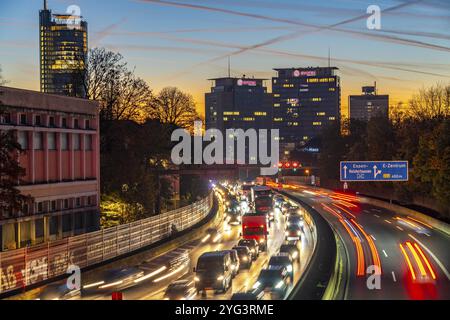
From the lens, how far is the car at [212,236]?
49.3 meters

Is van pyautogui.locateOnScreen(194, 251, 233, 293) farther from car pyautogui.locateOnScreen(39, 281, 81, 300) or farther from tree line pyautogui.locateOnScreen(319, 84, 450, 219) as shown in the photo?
tree line pyautogui.locateOnScreen(319, 84, 450, 219)

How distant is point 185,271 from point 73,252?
6.69 meters

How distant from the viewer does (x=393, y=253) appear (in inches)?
1563

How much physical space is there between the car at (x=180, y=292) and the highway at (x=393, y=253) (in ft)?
18.2

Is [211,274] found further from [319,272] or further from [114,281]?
[319,272]

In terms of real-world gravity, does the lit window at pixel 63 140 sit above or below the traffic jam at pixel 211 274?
above

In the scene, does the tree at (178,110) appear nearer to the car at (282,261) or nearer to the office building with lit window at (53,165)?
the office building with lit window at (53,165)

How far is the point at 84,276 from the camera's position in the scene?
92.9 ft

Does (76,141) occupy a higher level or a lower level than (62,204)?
higher

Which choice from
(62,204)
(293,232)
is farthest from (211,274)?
(293,232)

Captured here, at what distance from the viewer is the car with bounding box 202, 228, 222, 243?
49.3m

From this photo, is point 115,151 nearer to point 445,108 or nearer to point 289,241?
point 289,241

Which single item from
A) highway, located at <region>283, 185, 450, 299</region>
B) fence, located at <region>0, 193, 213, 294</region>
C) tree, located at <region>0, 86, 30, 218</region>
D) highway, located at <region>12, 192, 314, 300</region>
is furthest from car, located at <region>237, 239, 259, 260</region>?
tree, located at <region>0, 86, 30, 218</region>

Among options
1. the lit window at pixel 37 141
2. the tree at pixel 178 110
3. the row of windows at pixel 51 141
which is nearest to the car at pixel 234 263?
the row of windows at pixel 51 141
